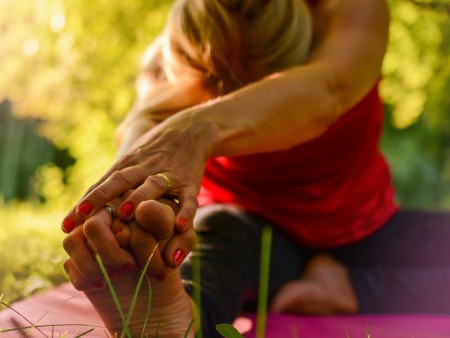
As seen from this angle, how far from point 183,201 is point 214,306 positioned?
0.44 meters

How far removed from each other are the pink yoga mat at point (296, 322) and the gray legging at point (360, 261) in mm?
97

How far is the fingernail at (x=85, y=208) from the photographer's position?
100cm

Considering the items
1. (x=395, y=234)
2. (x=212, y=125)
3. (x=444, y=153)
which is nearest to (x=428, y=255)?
(x=395, y=234)

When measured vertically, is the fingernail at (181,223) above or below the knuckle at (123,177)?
below

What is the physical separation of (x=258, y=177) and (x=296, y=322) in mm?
431

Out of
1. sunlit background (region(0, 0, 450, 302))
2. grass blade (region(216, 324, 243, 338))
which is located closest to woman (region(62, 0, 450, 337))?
grass blade (region(216, 324, 243, 338))

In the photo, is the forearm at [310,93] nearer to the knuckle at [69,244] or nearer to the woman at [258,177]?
the woman at [258,177]

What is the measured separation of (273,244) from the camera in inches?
74.5

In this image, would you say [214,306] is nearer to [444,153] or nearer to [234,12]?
[234,12]

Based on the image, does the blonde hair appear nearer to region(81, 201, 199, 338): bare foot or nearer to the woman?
the woman

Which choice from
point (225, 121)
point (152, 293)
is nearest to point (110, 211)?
point (152, 293)

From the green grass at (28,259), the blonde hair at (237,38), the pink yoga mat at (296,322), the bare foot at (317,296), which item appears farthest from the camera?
the green grass at (28,259)

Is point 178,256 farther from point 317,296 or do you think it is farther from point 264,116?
point 317,296

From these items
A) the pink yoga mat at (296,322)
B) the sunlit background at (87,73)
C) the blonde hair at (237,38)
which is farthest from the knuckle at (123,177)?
the sunlit background at (87,73)
